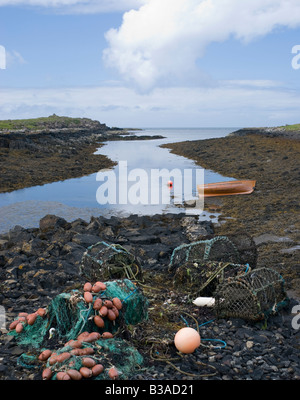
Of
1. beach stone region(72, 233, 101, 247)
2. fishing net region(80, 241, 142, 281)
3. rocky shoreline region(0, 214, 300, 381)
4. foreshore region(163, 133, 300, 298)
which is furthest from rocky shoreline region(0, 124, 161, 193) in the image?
fishing net region(80, 241, 142, 281)

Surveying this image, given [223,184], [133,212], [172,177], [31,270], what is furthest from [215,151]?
[31,270]

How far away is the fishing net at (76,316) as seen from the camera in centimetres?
541

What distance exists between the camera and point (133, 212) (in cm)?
1706

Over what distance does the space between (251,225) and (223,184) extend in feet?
22.6

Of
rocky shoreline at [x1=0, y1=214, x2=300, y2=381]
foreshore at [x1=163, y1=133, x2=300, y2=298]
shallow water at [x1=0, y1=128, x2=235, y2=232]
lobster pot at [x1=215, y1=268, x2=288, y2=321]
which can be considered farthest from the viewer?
shallow water at [x1=0, y1=128, x2=235, y2=232]

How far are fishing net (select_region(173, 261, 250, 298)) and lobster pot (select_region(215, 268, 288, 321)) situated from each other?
47cm

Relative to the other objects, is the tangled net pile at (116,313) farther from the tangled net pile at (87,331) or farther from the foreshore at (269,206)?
the foreshore at (269,206)

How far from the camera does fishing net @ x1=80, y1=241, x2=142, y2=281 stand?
7.67 m

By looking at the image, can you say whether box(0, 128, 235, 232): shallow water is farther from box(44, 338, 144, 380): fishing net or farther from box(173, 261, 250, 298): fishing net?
box(44, 338, 144, 380): fishing net

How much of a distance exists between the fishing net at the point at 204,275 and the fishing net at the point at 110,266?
0.87 meters

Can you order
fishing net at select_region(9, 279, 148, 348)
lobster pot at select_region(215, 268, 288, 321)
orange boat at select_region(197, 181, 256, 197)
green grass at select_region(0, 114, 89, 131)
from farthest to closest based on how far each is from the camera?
green grass at select_region(0, 114, 89, 131)
orange boat at select_region(197, 181, 256, 197)
lobster pot at select_region(215, 268, 288, 321)
fishing net at select_region(9, 279, 148, 348)

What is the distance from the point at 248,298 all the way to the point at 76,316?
2711mm
